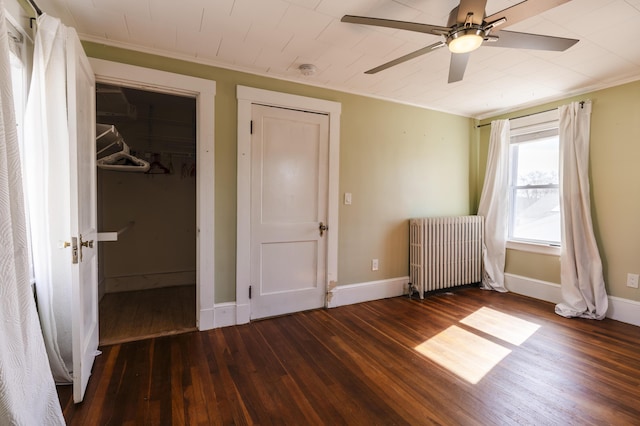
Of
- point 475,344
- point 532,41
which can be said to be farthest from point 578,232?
point 532,41

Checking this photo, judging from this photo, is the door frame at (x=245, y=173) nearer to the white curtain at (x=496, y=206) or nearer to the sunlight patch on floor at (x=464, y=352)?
the sunlight patch on floor at (x=464, y=352)

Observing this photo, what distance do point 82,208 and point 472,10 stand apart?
240 cm

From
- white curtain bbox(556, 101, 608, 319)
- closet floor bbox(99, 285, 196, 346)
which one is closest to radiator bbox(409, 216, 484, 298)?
white curtain bbox(556, 101, 608, 319)

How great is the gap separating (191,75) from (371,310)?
2828 millimetres

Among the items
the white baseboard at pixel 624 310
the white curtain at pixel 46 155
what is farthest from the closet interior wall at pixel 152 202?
the white baseboard at pixel 624 310

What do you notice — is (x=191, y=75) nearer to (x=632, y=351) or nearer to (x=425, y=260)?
(x=425, y=260)

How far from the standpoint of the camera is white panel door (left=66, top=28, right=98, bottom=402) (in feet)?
5.41

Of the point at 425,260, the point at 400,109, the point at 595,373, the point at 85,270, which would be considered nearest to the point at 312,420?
the point at 85,270

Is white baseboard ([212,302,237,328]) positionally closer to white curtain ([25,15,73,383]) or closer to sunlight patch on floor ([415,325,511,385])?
white curtain ([25,15,73,383])

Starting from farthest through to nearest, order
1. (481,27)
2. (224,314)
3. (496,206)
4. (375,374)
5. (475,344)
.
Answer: (496,206), (224,314), (475,344), (375,374), (481,27)

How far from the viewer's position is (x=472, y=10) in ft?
4.66

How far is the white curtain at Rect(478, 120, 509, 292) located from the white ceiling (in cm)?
72

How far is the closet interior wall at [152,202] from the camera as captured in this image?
3748 mm

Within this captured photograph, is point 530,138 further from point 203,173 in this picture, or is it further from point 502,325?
point 203,173
